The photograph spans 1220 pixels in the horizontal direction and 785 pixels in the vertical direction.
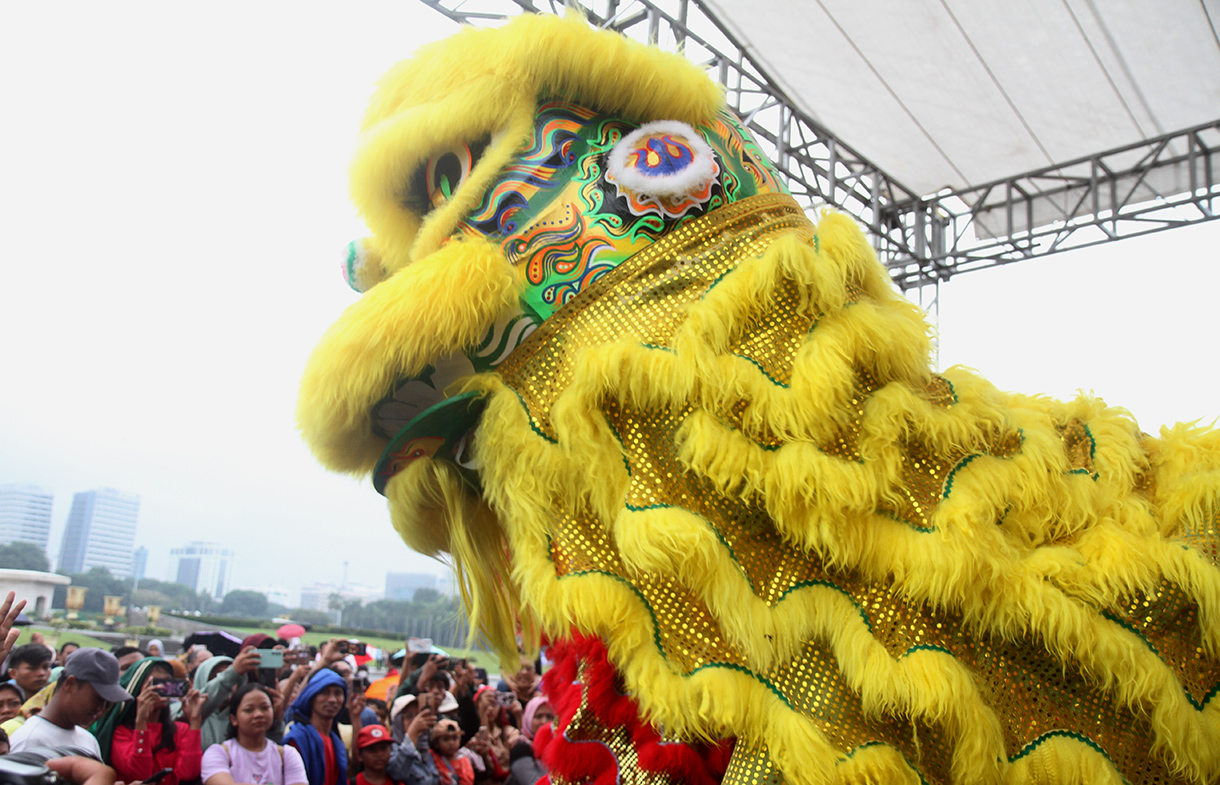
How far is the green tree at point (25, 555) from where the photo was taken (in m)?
3.28

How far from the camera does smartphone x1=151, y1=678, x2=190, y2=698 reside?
245 cm

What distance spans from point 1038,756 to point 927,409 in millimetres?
437

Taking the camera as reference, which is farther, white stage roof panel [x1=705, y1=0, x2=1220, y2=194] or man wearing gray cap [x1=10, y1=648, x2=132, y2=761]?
white stage roof panel [x1=705, y1=0, x2=1220, y2=194]

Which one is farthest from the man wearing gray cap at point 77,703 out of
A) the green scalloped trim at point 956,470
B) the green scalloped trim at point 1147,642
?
the green scalloped trim at point 1147,642

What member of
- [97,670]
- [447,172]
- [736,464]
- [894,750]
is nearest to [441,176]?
[447,172]

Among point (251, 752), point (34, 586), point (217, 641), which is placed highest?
point (34, 586)

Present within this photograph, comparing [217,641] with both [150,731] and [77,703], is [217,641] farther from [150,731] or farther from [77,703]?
[77,703]

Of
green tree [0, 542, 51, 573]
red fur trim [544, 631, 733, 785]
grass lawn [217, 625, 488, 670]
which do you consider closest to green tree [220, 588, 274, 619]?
grass lawn [217, 625, 488, 670]

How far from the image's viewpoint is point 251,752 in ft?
8.25

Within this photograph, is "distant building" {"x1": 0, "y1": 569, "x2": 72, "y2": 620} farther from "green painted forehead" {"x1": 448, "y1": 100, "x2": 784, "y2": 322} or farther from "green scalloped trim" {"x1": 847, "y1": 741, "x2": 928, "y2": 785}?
"green scalloped trim" {"x1": 847, "y1": 741, "x2": 928, "y2": 785}

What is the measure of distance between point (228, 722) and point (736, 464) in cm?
238

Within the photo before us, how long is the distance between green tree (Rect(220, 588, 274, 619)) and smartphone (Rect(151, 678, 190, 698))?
7.35ft

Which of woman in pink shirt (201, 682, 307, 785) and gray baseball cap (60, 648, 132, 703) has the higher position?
gray baseball cap (60, 648, 132, 703)

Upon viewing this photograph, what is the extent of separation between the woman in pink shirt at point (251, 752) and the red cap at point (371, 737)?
0.33 meters
